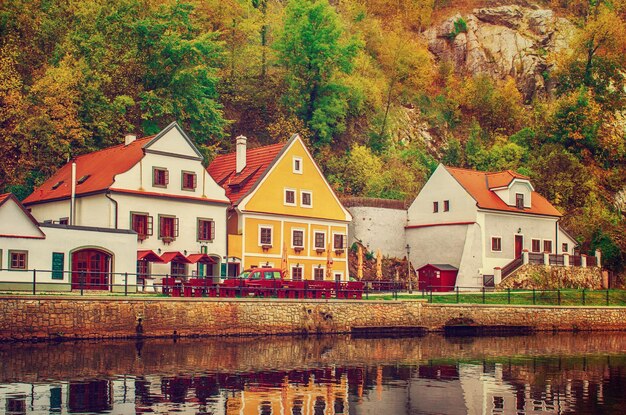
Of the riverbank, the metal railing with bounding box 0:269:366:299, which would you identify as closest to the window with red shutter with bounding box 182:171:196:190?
the metal railing with bounding box 0:269:366:299

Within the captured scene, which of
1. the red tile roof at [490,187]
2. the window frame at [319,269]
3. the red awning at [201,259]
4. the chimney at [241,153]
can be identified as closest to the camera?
the red awning at [201,259]

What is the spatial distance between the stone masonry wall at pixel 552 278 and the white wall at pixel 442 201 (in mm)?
5318

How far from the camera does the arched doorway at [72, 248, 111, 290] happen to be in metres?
44.4

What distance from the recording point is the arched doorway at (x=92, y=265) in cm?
4444

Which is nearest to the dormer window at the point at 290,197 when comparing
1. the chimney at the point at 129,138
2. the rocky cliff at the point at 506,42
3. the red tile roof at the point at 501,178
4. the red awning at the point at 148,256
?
the chimney at the point at 129,138

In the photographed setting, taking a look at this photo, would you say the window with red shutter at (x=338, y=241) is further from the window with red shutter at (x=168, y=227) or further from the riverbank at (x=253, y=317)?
the riverbank at (x=253, y=317)

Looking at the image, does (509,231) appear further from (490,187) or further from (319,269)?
(319,269)

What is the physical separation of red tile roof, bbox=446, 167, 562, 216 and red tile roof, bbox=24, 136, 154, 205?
25.1 m

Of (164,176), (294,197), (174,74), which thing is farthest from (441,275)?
(174,74)

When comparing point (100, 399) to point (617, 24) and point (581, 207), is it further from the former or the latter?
point (617, 24)

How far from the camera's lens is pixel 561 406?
2448 centimetres

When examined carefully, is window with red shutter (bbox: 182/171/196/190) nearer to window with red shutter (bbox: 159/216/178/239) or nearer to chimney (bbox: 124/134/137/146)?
window with red shutter (bbox: 159/216/178/239)

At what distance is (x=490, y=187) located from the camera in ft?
221

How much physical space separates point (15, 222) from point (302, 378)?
20.9m
